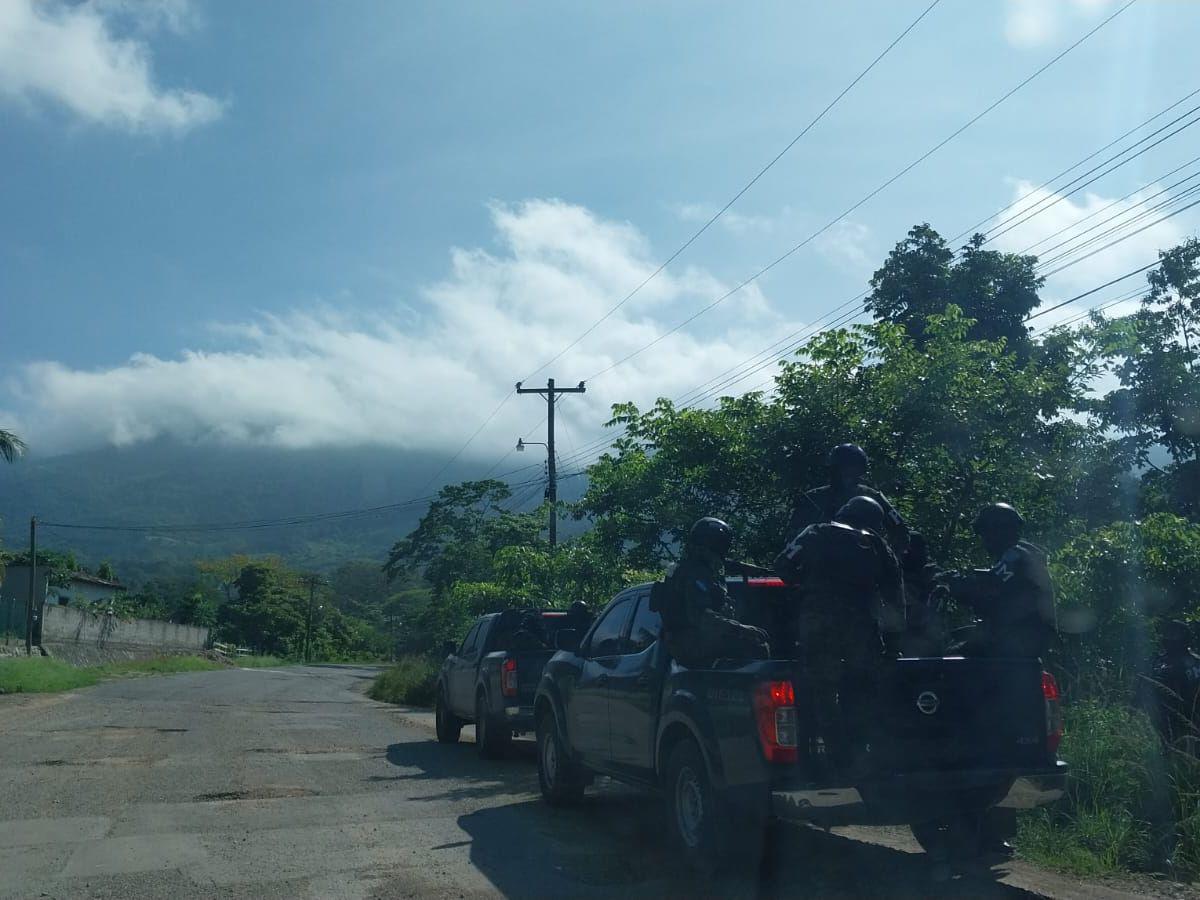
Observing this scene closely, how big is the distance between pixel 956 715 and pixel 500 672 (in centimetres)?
719

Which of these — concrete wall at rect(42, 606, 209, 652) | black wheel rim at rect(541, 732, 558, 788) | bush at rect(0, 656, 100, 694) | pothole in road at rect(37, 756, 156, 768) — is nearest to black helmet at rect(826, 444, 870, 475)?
black wheel rim at rect(541, 732, 558, 788)

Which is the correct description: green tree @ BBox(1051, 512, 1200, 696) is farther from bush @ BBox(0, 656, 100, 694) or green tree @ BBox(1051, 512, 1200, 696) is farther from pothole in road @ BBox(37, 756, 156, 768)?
bush @ BBox(0, 656, 100, 694)

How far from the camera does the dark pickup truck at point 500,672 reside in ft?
40.1

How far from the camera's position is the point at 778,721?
5531mm

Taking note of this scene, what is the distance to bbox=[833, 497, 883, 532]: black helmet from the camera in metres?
6.23

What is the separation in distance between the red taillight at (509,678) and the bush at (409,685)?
13291mm

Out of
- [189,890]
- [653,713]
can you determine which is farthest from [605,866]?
[189,890]

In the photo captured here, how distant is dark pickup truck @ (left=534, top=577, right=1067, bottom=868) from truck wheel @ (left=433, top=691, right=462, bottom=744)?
865 centimetres

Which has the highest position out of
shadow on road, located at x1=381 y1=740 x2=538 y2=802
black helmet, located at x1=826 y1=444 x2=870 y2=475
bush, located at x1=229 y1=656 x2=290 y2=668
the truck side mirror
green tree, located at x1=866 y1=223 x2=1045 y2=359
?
green tree, located at x1=866 y1=223 x2=1045 y2=359

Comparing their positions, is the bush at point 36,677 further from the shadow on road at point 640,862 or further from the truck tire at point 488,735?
the shadow on road at point 640,862

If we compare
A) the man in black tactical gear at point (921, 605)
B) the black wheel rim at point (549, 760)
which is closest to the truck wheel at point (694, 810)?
the man in black tactical gear at point (921, 605)

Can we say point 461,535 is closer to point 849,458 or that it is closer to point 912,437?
point 912,437

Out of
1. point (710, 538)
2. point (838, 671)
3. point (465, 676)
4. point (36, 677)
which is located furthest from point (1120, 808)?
point (36, 677)

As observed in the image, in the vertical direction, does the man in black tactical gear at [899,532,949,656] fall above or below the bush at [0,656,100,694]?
above
